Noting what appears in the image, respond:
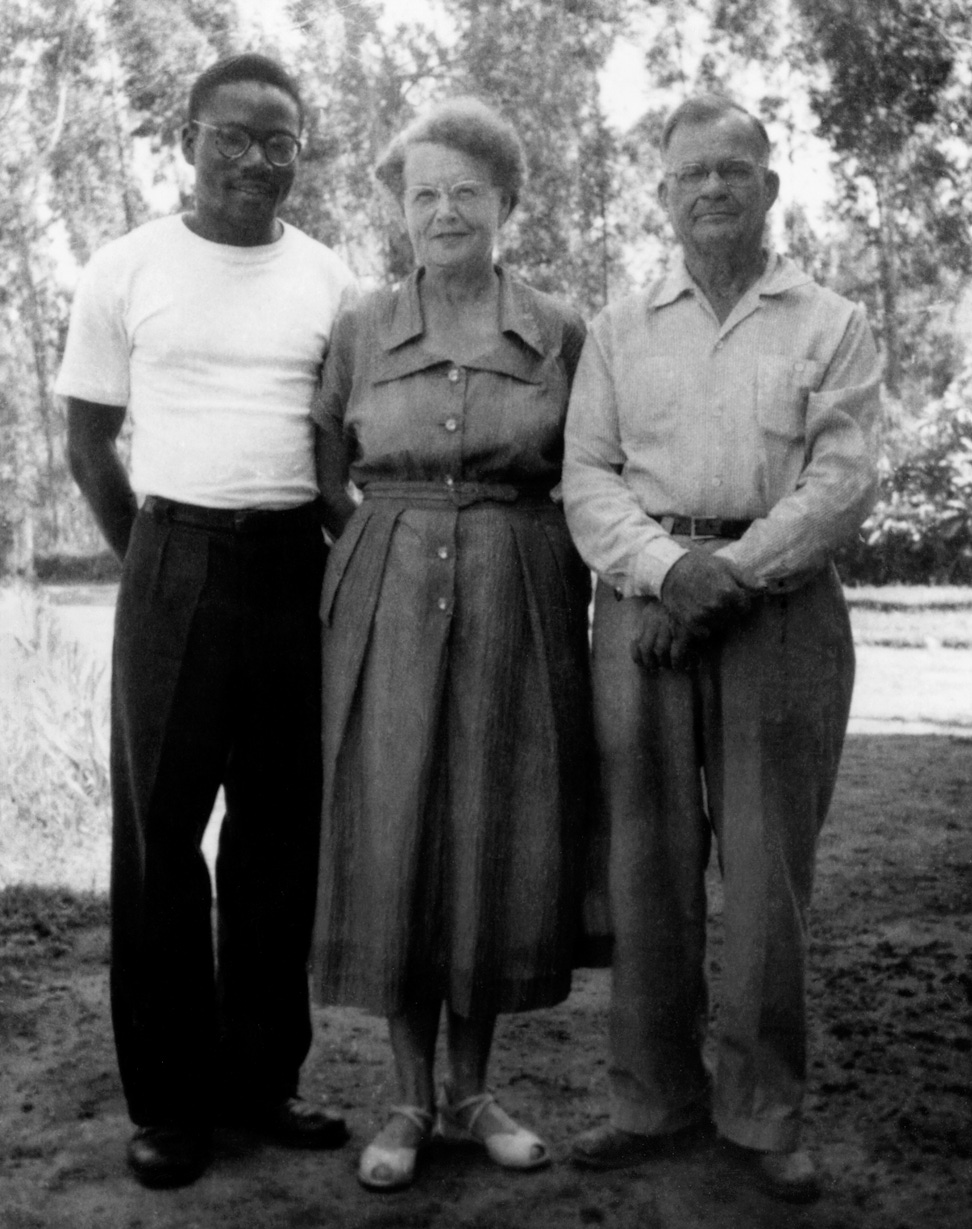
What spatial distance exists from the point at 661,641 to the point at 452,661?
41cm

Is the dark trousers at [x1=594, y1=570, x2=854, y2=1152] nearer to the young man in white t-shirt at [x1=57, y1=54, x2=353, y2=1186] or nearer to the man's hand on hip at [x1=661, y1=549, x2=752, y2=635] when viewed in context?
the man's hand on hip at [x1=661, y1=549, x2=752, y2=635]

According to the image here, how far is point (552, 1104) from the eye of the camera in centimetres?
333

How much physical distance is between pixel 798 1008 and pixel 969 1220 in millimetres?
477

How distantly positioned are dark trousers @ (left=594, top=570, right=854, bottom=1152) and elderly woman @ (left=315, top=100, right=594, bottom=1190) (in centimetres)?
13

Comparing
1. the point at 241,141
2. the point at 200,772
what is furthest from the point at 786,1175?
the point at 241,141

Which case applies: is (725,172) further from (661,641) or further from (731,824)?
(731,824)

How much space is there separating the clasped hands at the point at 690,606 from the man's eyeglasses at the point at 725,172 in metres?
0.71

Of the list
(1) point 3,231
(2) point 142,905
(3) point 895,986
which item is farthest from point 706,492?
(1) point 3,231

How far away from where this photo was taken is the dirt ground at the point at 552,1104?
276 cm

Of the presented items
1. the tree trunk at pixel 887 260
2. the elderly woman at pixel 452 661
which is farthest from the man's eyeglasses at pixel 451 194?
Result: the tree trunk at pixel 887 260

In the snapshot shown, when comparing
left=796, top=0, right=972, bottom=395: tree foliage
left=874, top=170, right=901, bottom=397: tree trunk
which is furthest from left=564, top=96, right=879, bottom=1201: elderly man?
left=874, top=170, right=901, bottom=397: tree trunk

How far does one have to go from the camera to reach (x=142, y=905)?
9.63 ft

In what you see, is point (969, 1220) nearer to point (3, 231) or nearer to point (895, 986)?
point (895, 986)

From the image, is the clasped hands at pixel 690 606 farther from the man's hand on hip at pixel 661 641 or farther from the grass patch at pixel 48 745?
the grass patch at pixel 48 745
